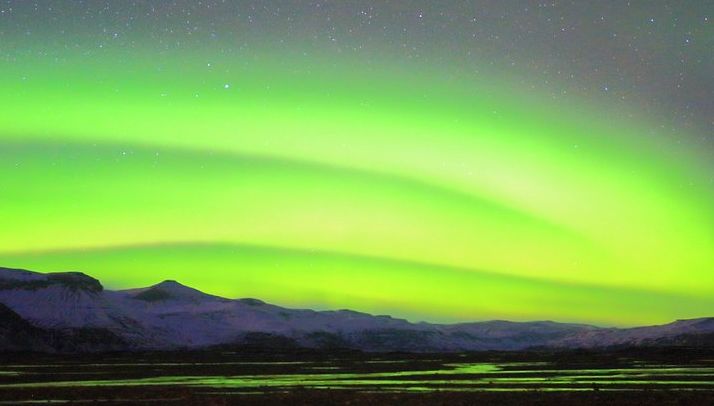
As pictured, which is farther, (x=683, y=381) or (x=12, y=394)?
(x=683, y=381)

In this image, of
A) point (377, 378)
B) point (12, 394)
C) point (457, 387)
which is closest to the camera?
point (12, 394)

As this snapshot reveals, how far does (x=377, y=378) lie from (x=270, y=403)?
29.0m

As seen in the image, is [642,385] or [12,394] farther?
[642,385]

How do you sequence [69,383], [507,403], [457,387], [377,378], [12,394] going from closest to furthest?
[507,403] → [12,394] → [457,387] → [69,383] → [377,378]

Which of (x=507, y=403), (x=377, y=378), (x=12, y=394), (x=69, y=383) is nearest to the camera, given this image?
Result: (x=507, y=403)

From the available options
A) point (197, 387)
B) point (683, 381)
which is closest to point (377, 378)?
point (197, 387)

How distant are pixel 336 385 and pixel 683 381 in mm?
29820

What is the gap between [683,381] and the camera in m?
71.2

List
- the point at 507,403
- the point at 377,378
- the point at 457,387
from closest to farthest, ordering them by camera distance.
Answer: the point at 507,403 < the point at 457,387 < the point at 377,378

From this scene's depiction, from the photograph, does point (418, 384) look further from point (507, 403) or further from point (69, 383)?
point (69, 383)

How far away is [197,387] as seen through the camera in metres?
63.9

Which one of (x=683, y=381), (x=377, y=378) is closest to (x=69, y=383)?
(x=377, y=378)

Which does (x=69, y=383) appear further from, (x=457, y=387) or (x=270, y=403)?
(x=457, y=387)

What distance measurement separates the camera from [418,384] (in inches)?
2660
